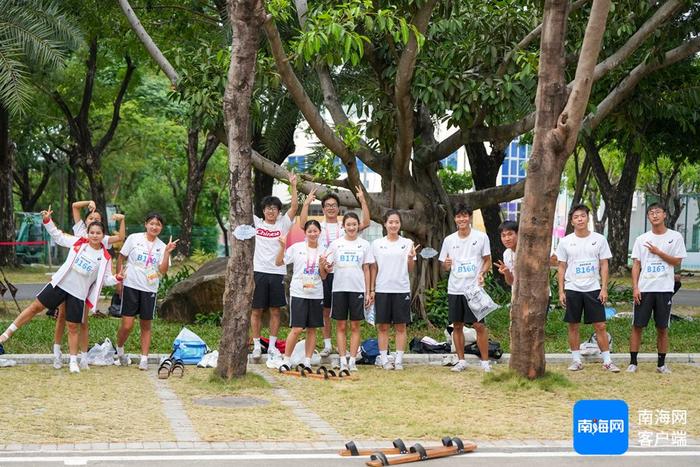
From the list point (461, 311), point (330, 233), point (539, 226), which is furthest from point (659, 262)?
point (330, 233)

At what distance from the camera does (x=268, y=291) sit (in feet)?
41.0

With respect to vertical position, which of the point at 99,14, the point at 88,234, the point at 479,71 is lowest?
the point at 88,234

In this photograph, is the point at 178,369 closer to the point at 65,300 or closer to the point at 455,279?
the point at 65,300

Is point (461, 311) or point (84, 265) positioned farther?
point (461, 311)

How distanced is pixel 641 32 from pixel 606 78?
348 cm

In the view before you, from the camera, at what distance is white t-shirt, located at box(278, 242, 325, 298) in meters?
12.0

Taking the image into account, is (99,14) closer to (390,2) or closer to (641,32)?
(390,2)

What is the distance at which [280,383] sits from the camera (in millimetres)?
11031

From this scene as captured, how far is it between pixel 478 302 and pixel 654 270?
6.63 ft

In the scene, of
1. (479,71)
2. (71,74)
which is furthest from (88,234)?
(71,74)

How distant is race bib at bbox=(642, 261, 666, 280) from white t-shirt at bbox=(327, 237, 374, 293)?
10.2 ft

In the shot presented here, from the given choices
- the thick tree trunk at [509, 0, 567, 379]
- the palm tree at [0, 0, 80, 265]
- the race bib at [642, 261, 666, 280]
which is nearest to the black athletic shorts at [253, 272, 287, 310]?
the thick tree trunk at [509, 0, 567, 379]

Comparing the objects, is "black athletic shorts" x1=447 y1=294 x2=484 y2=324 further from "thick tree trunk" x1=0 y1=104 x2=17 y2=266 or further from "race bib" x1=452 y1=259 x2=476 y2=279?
"thick tree trunk" x1=0 y1=104 x2=17 y2=266

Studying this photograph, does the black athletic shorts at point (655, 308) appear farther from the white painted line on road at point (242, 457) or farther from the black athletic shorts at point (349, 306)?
the white painted line on road at point (242, 457)
